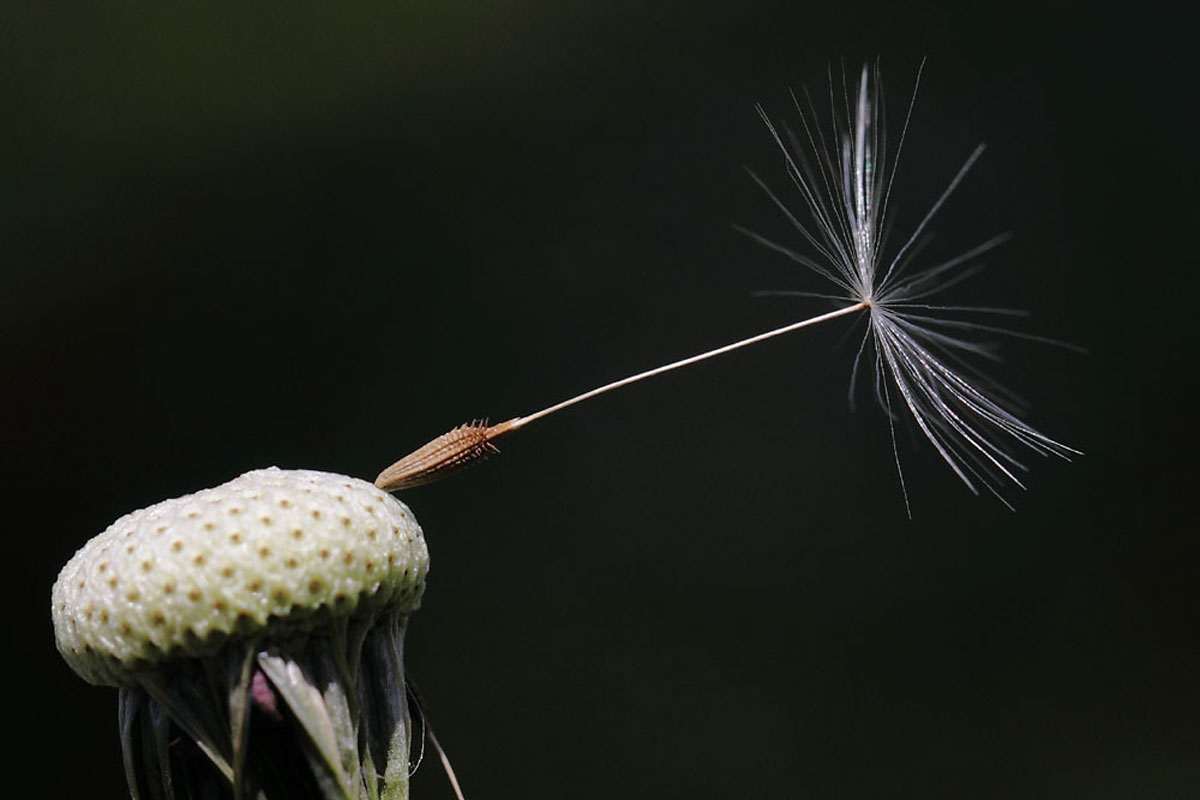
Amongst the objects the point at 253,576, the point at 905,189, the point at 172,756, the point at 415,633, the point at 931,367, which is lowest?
the point at 415,633

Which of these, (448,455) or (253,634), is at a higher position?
(448,455)

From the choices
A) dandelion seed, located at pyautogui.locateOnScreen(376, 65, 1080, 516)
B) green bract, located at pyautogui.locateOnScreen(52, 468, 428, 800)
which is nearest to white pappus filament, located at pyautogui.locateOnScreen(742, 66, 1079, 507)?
dandelion seed, located at pyautogui.locateOnScreen(376, 65, 1080, 516)

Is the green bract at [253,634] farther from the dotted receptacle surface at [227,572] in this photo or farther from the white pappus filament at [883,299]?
the white pappus filament at [883,299]

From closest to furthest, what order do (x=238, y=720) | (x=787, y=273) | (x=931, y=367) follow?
(x=238, y=720) → (x=931, y=367) → (x=787, y=273)

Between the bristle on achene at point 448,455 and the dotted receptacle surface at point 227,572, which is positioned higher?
the bristle on achene at point 448,455

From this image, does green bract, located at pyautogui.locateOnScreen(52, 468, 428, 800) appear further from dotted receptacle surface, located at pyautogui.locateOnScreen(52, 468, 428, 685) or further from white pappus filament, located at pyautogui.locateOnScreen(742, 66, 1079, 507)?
white pappus filament, located at pyautogui.locateOnScreen(742, 66, 1079, 507)

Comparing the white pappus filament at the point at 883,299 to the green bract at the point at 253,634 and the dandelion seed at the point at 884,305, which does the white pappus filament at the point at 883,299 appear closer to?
the dandelion seed at the point at 884,305

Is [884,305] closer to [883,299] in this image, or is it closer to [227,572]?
[883,299]

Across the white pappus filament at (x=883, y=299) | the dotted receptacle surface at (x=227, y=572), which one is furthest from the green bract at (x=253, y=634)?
the white pappus filament at (x=883, y=299)

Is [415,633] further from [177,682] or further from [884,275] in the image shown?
[177,682]

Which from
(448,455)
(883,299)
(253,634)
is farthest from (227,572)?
(883,299)

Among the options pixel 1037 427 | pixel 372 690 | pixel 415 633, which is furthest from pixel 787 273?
pixel 372 690
